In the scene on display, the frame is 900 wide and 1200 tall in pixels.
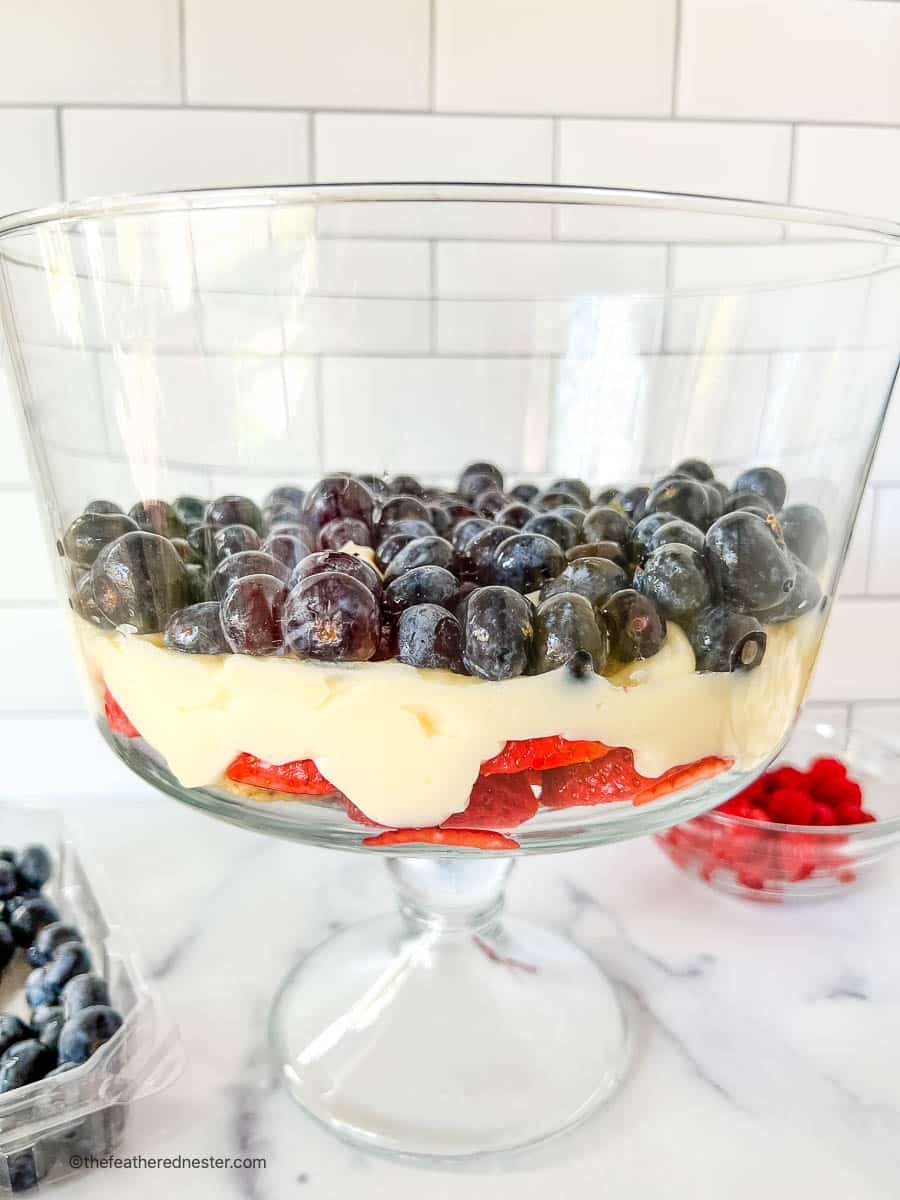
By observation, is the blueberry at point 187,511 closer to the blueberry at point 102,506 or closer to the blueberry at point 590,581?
the blueberry at point 102,506

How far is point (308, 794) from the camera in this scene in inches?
16.9

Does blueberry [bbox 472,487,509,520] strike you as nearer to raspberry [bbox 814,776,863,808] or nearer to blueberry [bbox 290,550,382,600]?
blueberry [bbox 290,550,382,600]

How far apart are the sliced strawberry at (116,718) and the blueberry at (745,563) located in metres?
0.29

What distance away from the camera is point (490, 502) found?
1.97 ft

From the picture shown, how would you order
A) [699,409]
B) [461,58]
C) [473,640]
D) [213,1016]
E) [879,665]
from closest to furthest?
1. [473,640]
2. [699,409]
3. [213,1016]
4. [461,58]
5. [879,665]

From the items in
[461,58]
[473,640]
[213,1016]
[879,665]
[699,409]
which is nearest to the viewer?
[473,640]

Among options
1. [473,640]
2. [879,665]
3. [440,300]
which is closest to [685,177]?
[440,300]

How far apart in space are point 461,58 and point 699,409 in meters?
0.47

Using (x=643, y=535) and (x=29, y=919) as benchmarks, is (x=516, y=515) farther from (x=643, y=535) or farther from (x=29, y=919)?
(x=29, y=919)

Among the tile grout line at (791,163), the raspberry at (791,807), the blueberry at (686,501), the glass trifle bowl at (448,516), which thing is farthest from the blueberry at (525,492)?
the tile grout line at (791,163)

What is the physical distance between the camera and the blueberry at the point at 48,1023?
20.7 inches

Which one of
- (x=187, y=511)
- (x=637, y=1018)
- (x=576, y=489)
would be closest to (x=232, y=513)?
(x=187, y=511)

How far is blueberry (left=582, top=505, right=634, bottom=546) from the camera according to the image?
0.48 meters

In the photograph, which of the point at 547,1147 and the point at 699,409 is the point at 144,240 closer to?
the point at 699,409
